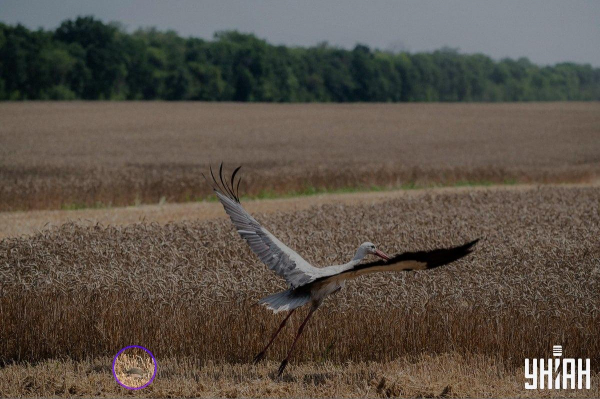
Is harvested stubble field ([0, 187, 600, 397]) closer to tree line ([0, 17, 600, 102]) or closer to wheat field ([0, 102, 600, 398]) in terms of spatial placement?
wheat field ([0, 102, 600, 398])

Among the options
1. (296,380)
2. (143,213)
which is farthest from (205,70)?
(296,380)

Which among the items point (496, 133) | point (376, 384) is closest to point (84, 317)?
point (376, 384)

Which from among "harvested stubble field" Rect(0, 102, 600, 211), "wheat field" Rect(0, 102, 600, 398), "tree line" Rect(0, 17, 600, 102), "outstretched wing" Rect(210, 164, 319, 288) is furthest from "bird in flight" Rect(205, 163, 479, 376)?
"tree line" Rect(0, 17, 600, 102)

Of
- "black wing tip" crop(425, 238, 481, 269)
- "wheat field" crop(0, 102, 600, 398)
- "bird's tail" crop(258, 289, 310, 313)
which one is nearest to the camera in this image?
"black wing tip" crop(425, 238, 481, 269)

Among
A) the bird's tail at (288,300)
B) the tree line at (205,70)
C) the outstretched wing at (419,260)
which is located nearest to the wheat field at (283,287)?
the bird's tail at (288,300)

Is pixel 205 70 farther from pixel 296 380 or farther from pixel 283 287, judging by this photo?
pixel 296 380

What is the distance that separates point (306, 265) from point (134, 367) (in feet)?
7.45

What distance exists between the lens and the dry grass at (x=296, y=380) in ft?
23.4

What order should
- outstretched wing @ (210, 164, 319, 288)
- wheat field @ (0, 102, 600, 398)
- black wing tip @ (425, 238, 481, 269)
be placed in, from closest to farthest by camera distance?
1. black wing tip @ (425, 238, 481, 269)
2. outstretched wing @ (210, 164, 319, 288)
3. wheat field @ (0, 102, 600, 398)

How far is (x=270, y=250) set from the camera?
748 centimetres

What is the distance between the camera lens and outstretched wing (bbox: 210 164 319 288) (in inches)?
279

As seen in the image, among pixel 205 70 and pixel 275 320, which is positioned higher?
pixel 205 70

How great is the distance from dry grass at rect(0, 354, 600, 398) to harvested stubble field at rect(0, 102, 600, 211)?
13835 mm

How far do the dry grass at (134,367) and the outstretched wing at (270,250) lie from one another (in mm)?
1756
